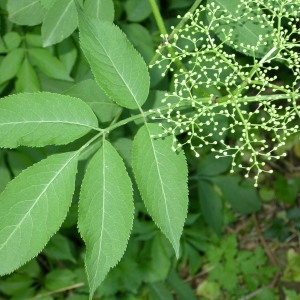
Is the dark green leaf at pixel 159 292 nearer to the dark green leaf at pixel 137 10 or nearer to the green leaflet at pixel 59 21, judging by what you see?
the dark green leaf at pixel 137 10

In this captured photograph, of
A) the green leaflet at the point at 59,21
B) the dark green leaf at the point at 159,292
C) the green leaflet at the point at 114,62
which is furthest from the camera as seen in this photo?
the dark green leaf at the point at 159,292

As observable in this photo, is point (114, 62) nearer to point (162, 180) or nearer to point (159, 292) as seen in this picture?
point (162, 180)

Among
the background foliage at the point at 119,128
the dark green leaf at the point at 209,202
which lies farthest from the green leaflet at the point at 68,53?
the dark green leaf at the point at 209,202

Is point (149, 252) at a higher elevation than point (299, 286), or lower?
higher

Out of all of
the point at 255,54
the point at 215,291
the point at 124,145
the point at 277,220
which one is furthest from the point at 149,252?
the point at 255,54

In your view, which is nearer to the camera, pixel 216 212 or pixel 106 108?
pixel 106 108

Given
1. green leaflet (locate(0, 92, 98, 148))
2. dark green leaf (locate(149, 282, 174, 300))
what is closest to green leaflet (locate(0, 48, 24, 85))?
green leaflet (locate(0, 92, 98, 148))

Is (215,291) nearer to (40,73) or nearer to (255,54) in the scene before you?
(40,73)
